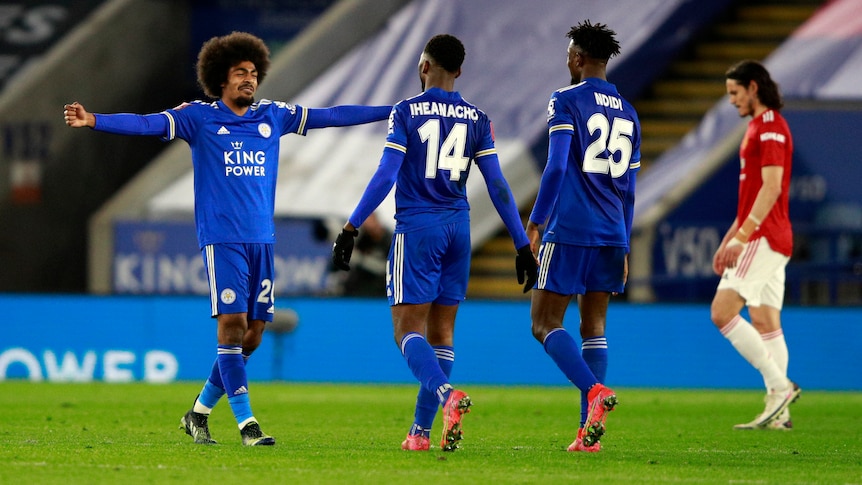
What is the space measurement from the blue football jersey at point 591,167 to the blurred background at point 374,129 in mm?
6264

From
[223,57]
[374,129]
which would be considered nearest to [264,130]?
[223,57]

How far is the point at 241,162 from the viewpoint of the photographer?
23.7 ft

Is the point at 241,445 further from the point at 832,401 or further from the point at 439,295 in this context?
the point at 832,401

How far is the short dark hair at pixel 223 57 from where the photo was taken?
7289 millimetres

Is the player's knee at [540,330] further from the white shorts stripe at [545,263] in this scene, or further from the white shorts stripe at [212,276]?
the white shorts stripe at [212,276]

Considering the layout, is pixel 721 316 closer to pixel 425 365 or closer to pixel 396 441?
pixel 396 441

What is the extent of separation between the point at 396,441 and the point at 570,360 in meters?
1.25

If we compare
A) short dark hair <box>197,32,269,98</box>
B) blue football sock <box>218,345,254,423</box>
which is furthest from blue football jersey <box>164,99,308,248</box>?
blue football sock <box>218,345,254,423</box>

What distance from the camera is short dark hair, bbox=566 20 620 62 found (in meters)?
7.23

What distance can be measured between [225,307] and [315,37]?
11143 mm

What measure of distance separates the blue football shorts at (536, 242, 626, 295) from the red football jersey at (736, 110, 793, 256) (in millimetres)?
1742

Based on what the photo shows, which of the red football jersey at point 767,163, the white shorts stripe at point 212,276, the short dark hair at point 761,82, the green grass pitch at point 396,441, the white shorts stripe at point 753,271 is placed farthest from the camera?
the white shorts stripe at point 753,271

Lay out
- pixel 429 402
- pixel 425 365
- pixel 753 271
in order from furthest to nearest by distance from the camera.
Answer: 1. pixel 753 271
2. pixel 429 402
3. pixel 425 365

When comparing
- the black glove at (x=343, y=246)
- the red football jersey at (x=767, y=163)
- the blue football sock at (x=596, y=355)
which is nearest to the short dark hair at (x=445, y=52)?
the black glove at (x=343, y=246)
